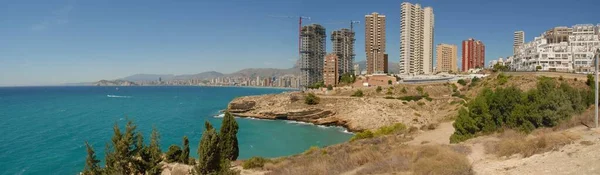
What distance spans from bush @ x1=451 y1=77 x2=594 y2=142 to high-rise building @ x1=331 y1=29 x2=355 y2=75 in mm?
87622

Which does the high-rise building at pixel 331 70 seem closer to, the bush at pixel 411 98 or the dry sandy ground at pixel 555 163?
the bush at pixel 411 98

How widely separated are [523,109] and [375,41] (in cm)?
8788

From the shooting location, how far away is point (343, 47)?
117 m

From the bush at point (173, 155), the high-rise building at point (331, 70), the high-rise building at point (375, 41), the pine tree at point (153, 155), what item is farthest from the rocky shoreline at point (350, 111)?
the high-rise building at point (375, 41)

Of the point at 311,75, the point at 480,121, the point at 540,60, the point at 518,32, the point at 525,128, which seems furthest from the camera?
the point at 518,32

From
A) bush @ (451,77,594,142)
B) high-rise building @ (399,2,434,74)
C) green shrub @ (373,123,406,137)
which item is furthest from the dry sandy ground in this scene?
high-rise building @ (399,2,434,74)

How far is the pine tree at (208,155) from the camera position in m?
12.8

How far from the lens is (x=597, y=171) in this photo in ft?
28.7

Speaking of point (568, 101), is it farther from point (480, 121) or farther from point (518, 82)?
point (518, 82)

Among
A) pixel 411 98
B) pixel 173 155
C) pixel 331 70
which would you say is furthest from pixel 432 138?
pixel 331 70

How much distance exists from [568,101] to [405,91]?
44.3 meters

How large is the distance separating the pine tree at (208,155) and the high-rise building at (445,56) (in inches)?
4702

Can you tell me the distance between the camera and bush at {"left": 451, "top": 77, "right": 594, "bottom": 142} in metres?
20.5

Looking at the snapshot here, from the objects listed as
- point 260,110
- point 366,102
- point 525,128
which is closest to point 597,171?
point 525,128
